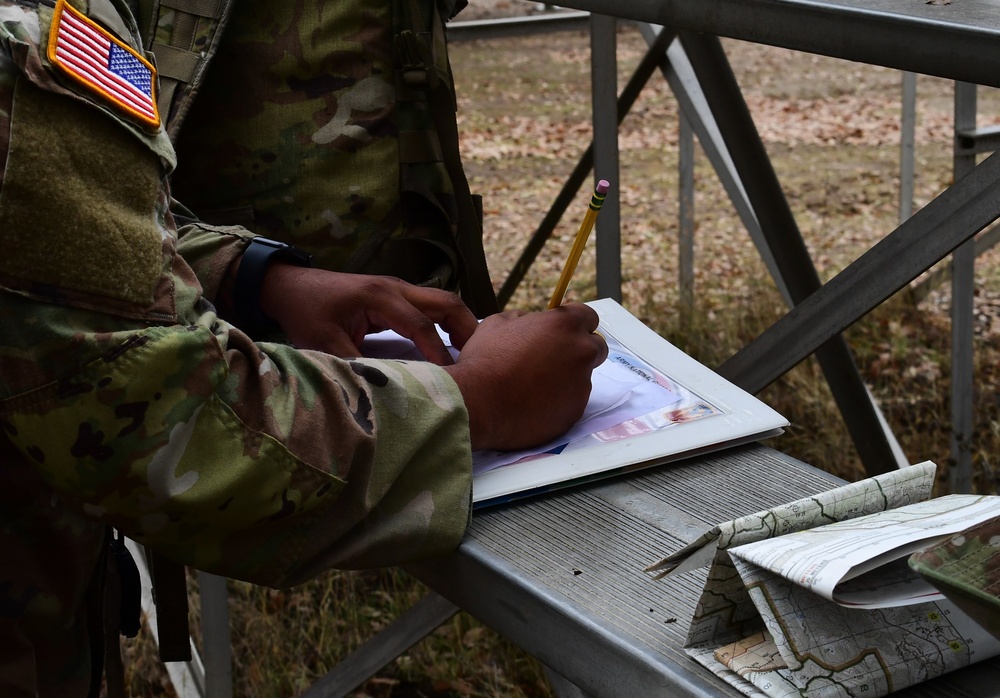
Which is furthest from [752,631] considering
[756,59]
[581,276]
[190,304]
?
[756,59]

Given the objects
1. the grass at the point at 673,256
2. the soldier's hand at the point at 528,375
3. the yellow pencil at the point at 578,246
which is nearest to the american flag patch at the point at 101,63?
the soldier's hand at the point at 528,375

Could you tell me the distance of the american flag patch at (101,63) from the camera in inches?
31.8

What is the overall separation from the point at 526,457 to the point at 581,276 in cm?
451

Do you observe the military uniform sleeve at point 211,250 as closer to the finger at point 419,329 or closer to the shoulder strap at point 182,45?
the shoulder strap at point 182,45

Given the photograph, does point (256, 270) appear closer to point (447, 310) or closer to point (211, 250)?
point (211, 250)

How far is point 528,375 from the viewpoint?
101cm

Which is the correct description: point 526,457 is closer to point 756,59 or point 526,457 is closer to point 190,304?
point 190,304

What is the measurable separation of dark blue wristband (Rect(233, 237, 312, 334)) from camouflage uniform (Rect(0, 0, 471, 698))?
392mm

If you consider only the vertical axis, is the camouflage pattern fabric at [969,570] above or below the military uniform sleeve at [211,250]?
above

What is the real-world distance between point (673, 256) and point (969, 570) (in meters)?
5.26

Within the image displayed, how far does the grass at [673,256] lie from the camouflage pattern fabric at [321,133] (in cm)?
48

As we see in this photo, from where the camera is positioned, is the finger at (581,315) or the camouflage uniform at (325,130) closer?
the finger at (581,315)

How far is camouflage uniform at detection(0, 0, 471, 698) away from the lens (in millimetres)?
780

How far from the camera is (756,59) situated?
10555mm
